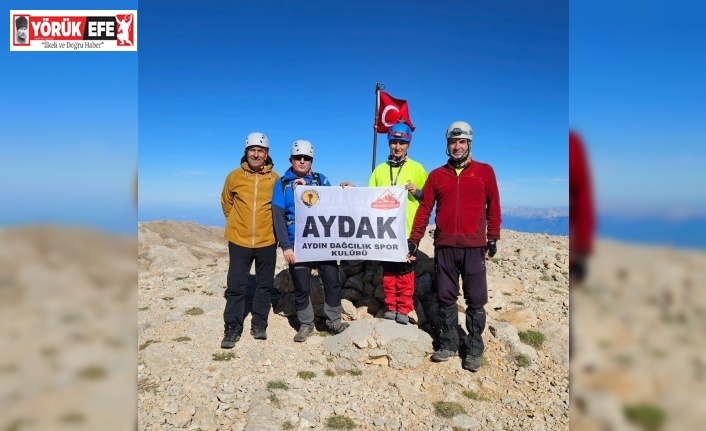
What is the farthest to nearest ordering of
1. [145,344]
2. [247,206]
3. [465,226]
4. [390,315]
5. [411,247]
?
[390,315] < [145,344] < [411,247] < [247,206] < [465,226]

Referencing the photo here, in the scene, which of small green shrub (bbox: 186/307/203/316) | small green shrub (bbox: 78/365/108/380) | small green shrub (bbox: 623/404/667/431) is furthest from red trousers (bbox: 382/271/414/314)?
small green shrub (bbox: 623/404/667/431)

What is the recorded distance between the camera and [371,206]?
6.96 m

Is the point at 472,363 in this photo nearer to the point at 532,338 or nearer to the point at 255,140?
the point at 532,338

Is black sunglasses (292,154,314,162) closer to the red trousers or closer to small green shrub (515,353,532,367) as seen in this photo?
the red trousers

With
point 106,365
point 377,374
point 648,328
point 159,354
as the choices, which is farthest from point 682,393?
point 159,354

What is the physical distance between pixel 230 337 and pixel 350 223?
2840mm

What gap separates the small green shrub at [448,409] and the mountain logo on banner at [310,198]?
11.9ft

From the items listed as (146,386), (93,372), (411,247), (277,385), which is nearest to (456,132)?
(411,247)

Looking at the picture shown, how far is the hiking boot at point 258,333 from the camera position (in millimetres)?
7113

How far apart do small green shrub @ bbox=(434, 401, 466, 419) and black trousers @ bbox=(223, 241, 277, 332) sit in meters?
3.29

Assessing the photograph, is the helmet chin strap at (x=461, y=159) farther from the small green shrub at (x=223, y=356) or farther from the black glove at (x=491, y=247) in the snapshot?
the small green shrub at (x=223, y=356)

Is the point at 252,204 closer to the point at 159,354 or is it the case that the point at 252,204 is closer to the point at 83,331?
the point at 159,354

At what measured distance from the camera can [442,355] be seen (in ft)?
20.9

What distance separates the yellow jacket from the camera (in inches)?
259
